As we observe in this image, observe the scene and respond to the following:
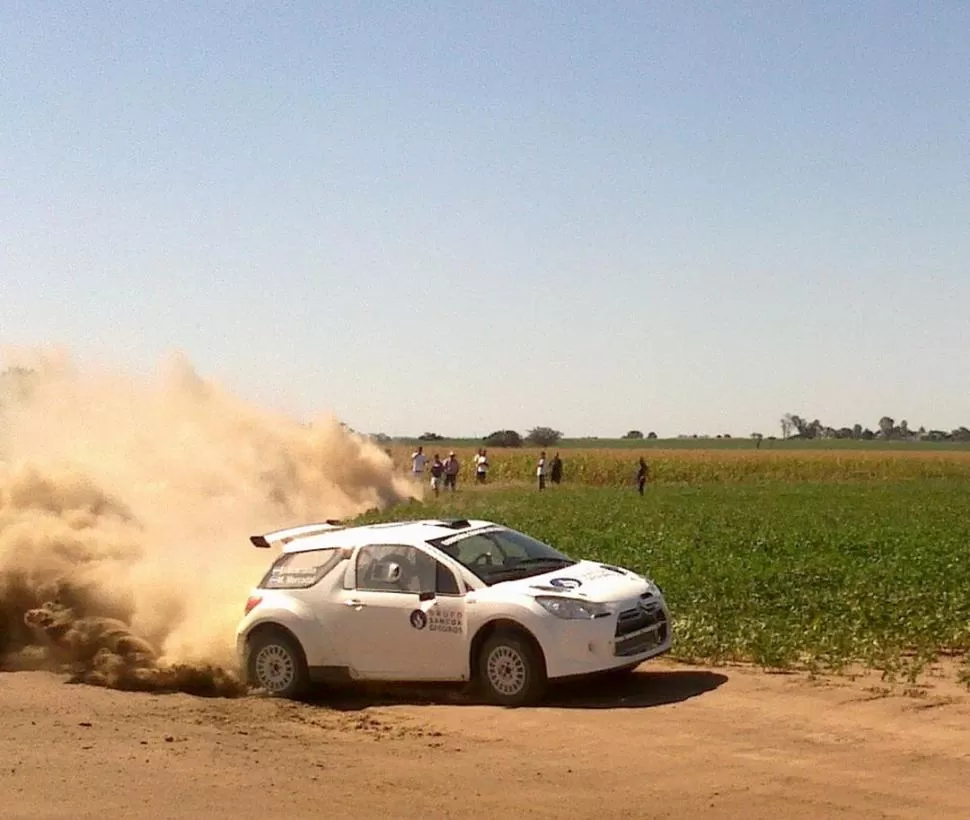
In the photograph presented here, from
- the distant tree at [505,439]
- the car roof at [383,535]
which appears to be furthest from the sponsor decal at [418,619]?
the distant tree at [505,439]

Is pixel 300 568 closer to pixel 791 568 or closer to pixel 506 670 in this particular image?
pixel 506 670

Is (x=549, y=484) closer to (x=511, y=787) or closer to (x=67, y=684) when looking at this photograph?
(x=67, y=684)

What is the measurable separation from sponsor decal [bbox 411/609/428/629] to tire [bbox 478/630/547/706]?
0.62 meters

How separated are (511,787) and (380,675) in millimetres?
3883

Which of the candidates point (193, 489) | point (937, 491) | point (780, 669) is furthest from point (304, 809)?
point (937, 491)

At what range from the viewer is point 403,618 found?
1209 centimetres

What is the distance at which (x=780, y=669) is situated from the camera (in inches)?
498

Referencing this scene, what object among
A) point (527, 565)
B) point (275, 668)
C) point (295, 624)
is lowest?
point (275, 668)

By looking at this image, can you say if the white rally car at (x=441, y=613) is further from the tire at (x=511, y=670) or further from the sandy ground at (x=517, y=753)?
the sandy ground at (x=517, y=753)

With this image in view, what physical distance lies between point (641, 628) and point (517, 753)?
2476 mm

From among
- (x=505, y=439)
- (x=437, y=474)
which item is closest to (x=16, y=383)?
(x=437, y=474)

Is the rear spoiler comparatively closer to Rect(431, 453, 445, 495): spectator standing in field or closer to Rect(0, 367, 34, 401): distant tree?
Rect(0, 367, 34, 401): distant tree

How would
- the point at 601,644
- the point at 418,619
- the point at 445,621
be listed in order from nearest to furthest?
1. the point at 601,644
2. the point at 445,621
3. the point at 418,619

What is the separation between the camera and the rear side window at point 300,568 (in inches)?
503
